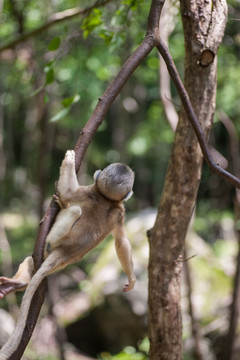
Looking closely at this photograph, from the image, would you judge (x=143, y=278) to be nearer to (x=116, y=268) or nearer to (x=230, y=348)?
(x=116, y=268)

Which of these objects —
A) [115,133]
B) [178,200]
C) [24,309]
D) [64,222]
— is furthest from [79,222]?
[115,133]

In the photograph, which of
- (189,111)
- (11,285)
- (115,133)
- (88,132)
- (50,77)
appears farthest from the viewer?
(115,133)

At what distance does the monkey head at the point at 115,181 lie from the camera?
10.5ft

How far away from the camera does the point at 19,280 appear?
2.64 m

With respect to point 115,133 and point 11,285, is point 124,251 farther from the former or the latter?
point 115,133

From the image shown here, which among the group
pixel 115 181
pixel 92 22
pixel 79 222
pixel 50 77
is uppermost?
pixel 92 22

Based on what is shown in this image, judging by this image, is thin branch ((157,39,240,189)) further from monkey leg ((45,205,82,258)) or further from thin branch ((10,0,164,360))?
monkey leg ((45,205,82,258))

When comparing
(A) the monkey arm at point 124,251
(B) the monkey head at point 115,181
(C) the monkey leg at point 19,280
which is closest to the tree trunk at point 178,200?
(A) the monkey arm at point 124,251

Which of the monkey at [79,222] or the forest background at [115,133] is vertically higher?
the monkey at [79,222]

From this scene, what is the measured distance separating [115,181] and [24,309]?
121 centimetres

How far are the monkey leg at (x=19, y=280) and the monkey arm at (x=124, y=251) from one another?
33.6 inches

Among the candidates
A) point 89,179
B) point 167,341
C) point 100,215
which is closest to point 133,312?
point 167,341

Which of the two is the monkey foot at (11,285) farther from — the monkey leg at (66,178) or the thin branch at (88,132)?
the monkey leg at (66,178)

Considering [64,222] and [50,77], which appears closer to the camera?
[64,222]
